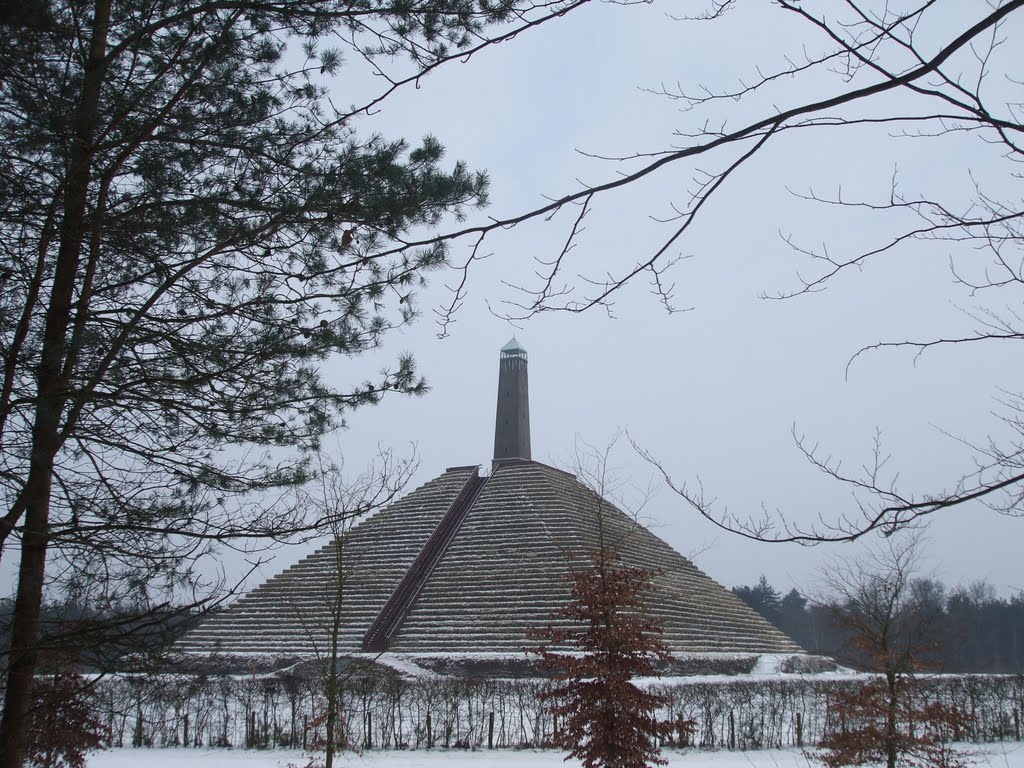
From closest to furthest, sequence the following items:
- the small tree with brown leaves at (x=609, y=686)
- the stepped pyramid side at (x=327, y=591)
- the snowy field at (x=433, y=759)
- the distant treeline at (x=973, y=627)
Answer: the small tree with brown leaves at (x=609, y=686), the snowy field at (x=433, y=759), the stepped pyramid side at (x=327, y=591), the distant treeline at (x=973, y=627)

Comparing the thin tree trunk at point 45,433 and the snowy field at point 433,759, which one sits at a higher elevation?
the thin tree trunk at point 45,433

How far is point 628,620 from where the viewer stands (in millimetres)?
9273

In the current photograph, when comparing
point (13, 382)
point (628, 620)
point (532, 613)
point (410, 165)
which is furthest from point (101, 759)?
point (532, 613)

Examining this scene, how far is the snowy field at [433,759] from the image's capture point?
1179 cm

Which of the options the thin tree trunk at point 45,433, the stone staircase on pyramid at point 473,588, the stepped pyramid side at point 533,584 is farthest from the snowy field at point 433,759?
the stepped pyramid side at point 533,584

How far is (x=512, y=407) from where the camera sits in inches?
1693

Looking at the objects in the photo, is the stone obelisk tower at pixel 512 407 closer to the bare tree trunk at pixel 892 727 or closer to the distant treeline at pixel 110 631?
the bare tree trunk at pixel 892 727

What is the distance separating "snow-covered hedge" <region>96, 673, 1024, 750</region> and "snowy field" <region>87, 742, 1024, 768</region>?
410mm

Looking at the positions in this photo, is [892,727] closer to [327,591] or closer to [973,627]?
[327,591]

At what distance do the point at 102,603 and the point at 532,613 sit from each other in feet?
70.1

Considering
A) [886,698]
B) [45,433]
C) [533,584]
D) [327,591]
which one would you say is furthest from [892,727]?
[533,584]

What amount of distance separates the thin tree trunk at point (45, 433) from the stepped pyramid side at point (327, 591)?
1794 cm

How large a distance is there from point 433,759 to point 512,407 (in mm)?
30926

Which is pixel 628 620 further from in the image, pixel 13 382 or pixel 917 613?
pixel 13 382
